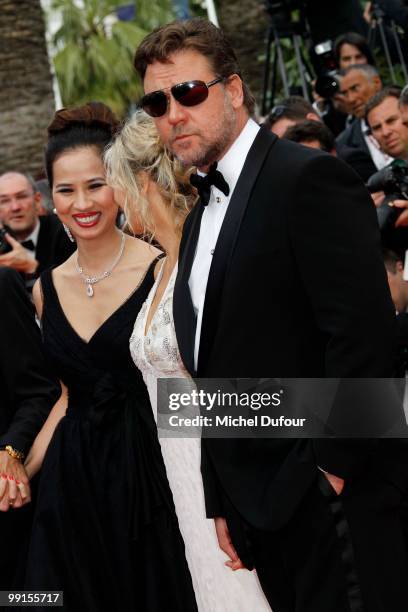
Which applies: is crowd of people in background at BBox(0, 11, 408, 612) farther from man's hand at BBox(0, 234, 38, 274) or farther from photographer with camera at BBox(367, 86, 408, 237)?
man's hand at BBox(0, 234, 38, 274)

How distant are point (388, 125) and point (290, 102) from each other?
25.2 inches

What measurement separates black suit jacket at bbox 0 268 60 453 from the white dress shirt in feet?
4.13

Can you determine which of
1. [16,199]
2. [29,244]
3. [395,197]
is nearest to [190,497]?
[395,197]

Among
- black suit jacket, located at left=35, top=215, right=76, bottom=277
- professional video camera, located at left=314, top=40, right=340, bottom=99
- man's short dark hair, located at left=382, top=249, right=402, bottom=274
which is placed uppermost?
professional video camera, located at left=314, top=40, right=340, bottom=99

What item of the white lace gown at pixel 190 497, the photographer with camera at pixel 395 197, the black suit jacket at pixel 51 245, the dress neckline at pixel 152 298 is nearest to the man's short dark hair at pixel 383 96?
the photographer with camera at pixel 395 197

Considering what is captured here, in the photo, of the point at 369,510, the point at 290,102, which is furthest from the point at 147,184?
the point at 290,102

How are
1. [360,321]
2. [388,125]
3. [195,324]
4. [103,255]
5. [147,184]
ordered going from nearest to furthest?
[360,321], [195,324], [147,184], [103,255], [388,125]

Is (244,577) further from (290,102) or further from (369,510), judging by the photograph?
(290,102)

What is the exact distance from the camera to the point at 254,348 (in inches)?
88.4

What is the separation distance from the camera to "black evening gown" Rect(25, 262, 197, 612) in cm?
328

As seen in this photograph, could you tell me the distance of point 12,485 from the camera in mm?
3369

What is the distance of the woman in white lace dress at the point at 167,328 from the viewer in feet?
9.10

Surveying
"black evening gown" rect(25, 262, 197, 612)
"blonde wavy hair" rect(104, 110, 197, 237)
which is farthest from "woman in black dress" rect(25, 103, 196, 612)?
"blonde wavy hair" rect(104, 110, 197, 237)

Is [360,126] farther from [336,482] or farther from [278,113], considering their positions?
[336,482]
